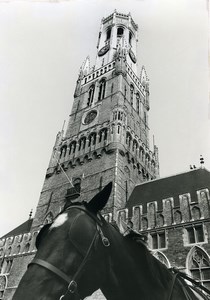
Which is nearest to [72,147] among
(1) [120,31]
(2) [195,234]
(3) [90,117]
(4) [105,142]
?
(3) [90,117]

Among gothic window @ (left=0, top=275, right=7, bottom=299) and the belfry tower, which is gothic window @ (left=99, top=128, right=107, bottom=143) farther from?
gothic window @ (left=0, top=275, right=7, bottom=299)

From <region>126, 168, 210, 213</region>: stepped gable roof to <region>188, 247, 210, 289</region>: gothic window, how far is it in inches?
160

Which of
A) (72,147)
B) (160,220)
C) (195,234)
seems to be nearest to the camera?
(195,234)

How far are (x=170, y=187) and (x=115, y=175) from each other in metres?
4.49

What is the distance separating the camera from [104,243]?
262cm

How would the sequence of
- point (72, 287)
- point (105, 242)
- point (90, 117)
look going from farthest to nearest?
point (90, 117)
point (105, 242)
point (72, 287)

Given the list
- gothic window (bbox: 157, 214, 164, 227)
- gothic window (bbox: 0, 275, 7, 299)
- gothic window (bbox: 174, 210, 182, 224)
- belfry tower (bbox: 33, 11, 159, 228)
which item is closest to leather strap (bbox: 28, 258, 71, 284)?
gothic window (bbox: 174, 210, 182, 224)

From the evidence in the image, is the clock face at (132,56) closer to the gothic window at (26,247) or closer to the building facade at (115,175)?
the building facade at (115,175)

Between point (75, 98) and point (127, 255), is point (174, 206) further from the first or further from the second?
point (75, 98)

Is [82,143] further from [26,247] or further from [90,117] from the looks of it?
[26,247]

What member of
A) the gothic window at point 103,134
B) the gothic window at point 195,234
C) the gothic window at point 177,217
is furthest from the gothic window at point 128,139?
the gothic window at point 195,234

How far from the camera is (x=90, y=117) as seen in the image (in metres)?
28.1

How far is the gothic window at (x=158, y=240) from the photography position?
14.8 m

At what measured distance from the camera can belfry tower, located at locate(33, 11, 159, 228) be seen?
21344mm
